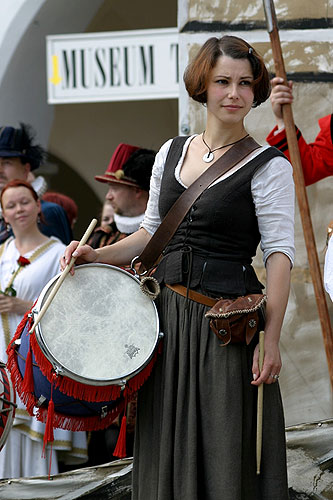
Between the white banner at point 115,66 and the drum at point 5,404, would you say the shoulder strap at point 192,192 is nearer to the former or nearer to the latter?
the drum at point 5,404

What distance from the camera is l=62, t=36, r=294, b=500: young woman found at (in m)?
3.03

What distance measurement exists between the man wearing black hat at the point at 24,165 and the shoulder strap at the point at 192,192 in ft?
8.36

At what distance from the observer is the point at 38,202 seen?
5.20 metres

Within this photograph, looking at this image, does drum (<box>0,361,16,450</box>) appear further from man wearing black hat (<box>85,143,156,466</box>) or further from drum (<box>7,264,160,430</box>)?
man wearing black hat (<box>85,143,156,466</box>)

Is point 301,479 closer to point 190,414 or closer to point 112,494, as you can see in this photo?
point 112,494

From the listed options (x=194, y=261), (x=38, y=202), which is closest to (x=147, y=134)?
(x=38, y=202)

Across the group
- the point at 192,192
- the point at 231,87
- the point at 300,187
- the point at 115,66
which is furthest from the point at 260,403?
the point at 115,66

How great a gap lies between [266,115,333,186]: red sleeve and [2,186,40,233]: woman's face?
154 centimetres

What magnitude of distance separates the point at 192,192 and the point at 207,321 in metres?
0.45

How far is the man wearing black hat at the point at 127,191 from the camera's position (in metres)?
5.09

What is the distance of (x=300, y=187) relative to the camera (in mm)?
4129

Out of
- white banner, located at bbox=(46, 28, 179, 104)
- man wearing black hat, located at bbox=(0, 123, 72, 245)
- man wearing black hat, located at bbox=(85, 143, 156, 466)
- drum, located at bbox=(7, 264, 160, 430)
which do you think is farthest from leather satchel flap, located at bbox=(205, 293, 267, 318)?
white banner, located at bbox=(46, 28, 179, 104)

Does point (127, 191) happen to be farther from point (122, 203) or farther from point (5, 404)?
point (5, 404)

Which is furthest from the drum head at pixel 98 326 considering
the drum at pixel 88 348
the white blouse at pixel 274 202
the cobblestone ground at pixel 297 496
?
the cobblestone ground at pixel 297 496
